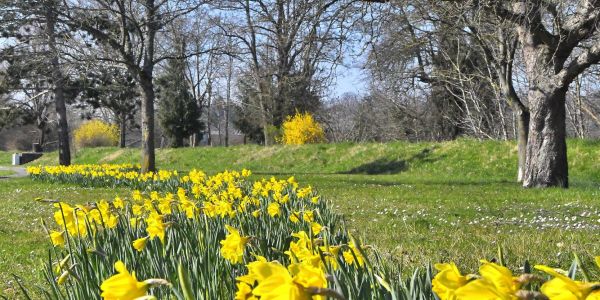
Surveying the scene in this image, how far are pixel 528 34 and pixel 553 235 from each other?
21.6ft

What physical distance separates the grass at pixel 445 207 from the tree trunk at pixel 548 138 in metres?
0.53

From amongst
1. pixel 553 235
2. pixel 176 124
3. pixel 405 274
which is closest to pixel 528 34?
pixel 553 235

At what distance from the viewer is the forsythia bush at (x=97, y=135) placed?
157 ft

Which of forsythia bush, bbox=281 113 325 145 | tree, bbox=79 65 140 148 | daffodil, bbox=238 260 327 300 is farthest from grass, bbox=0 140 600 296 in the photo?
tree, bbox=79 65 140 148

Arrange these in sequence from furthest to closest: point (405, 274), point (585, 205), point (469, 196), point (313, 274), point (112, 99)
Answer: point (112, 99) → point (469, 196) → point (585, 205) → point (405, 274) → point (313, 274)

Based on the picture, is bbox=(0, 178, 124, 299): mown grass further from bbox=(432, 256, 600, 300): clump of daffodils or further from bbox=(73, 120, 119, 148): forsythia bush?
bbox=(73, 120, 119, 148): forsythia bush

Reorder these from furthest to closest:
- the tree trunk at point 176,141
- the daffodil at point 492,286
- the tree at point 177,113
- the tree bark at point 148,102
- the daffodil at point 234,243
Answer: the tree trunk at point 176,141
the tree at point 177,113
the tree bark at point 148,102
the daffodil at point 234,243
the daffodil at point 492,286

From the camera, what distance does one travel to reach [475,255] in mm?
4324

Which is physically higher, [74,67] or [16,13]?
[16,13]

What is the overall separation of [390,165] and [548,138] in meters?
7.92

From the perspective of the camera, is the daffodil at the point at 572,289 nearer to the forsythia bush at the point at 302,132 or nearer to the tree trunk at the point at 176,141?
the forsythia bush at the point at 302,132

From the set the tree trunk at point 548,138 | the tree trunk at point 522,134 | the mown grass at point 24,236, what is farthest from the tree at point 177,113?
the tree trunk at point 548,138

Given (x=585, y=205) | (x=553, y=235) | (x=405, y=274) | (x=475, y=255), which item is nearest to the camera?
(x=405, y=274)

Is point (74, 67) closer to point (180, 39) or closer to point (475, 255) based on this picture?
point (180, 39)
